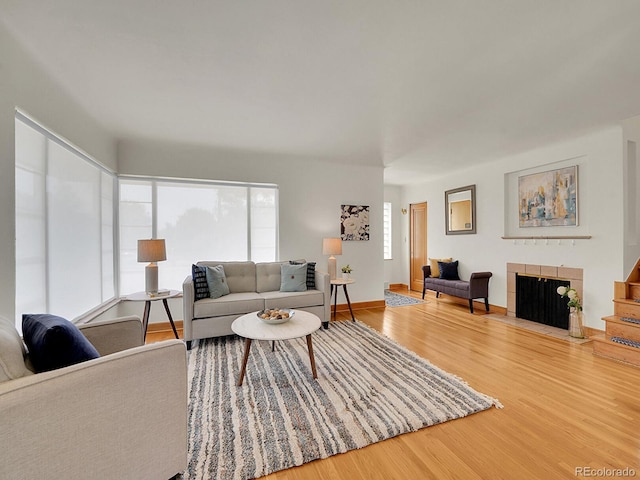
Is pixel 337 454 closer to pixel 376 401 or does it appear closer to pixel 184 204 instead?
pixel 376 401

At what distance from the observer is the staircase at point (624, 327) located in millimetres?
2682

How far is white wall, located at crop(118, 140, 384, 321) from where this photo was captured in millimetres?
3762

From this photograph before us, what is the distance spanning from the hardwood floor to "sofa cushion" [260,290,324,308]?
1.30 m

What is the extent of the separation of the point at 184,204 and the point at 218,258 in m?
0.89

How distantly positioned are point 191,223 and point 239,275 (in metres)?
1.03

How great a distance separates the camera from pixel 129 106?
2654mm

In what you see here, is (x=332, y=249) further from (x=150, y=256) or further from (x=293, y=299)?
(x=150, y=256)

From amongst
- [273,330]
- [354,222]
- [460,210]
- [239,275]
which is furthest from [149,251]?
[460,210]

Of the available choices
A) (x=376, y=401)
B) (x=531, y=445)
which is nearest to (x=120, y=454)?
(x=376, y=401)

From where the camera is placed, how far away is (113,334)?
5.97ft

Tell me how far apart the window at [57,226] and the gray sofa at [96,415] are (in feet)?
3.14

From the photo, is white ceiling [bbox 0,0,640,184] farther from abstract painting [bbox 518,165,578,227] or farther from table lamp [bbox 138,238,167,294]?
table lamp [bbox 138,238,167,294]

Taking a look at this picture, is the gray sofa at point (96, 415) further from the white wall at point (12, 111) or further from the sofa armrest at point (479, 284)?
the sofa armrest at point (479, 284)

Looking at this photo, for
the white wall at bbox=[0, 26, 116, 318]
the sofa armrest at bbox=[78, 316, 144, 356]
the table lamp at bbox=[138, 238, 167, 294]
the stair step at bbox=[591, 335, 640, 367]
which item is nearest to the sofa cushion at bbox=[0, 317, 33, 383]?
the sofa armrest at bbox=[78, 316, 144, 356]
